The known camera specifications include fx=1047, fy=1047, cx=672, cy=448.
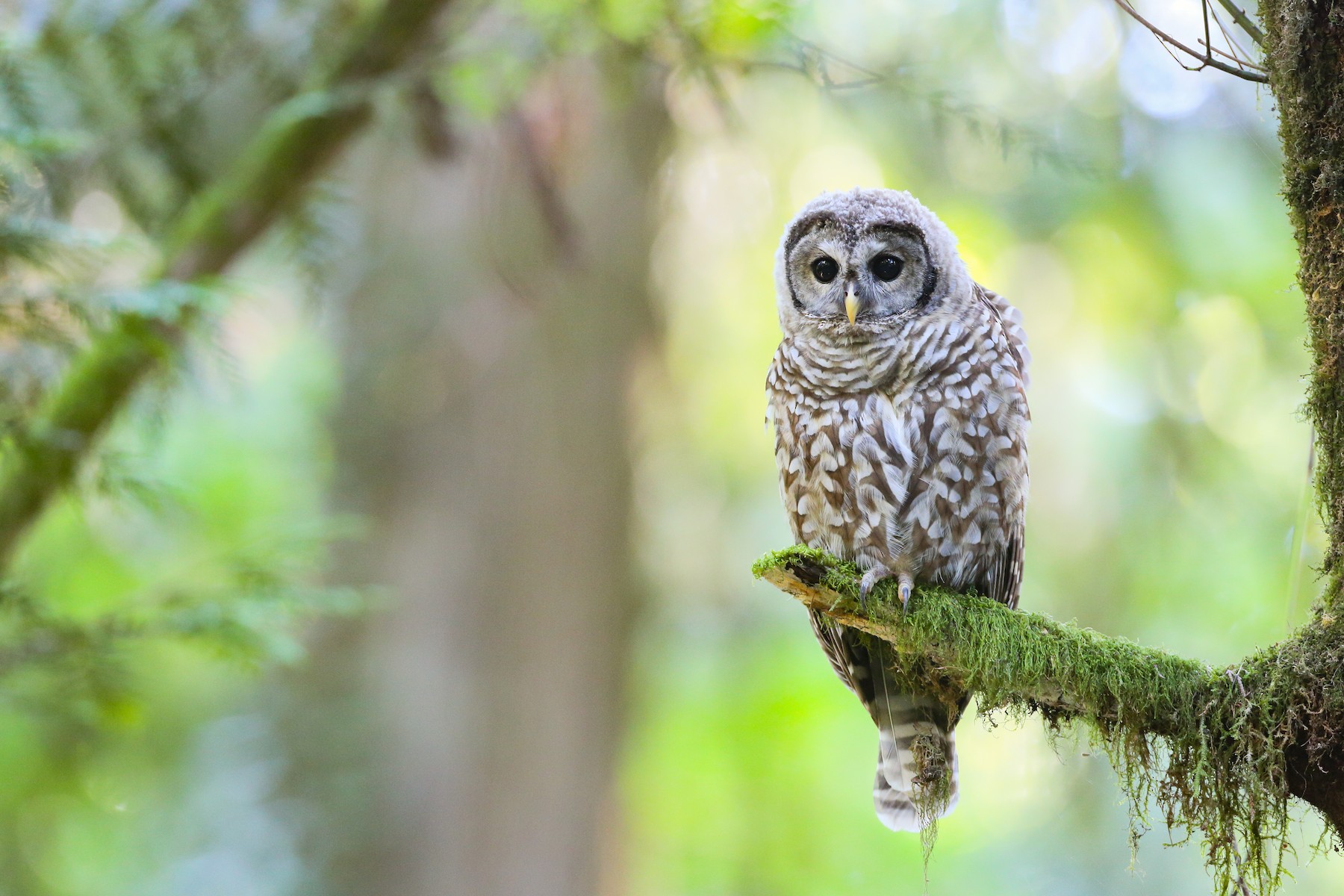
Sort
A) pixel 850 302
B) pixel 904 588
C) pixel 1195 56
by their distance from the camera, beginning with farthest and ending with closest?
1. pixel 850 302
2. pixel 904 588
3. pixel 1195 56

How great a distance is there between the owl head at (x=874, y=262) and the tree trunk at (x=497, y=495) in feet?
7.20

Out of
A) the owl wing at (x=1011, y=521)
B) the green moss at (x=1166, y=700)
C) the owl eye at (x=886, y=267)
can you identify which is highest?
the owl eye at (x=886, y=267)

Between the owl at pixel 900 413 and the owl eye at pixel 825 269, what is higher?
the owl eye at pixel 825 269

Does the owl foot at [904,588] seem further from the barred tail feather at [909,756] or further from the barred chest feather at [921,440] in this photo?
the barred tail feather at [909,756]

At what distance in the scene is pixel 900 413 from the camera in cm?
259

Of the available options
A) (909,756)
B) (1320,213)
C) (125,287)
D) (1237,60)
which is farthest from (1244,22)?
(125,287)

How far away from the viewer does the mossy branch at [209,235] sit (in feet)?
10.1

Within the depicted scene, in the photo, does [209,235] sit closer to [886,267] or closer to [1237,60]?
[886,267]

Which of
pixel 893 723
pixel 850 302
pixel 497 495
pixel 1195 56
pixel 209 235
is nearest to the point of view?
pixel 1195 56

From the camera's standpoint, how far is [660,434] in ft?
22.1

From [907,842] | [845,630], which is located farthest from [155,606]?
[907,842]

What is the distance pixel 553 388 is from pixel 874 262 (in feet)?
9.30

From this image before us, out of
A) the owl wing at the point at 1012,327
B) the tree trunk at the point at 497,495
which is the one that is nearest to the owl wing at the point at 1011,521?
the owl wing at the point at 1012,327

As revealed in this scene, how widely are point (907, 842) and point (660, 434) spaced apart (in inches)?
129
